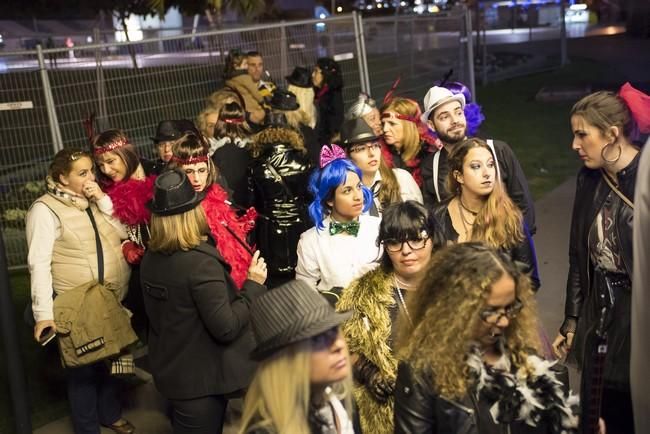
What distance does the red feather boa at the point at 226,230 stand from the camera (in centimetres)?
446

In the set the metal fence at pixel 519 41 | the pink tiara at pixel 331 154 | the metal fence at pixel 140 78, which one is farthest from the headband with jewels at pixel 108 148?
the metal fence at pixel 519 41

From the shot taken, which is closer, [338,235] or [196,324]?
[196,324]

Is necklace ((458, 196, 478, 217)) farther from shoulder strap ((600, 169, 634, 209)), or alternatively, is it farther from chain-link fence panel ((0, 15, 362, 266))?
chain-link fence panel ((0, 15, 362, 266))

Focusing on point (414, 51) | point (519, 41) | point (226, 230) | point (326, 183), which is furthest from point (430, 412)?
point (519, 41)

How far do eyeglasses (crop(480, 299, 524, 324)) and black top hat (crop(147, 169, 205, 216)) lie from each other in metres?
1.68

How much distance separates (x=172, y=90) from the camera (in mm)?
9094

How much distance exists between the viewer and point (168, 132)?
5574 millimetres

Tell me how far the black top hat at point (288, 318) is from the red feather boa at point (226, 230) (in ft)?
5.79

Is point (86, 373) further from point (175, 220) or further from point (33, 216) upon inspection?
point (175, 220)

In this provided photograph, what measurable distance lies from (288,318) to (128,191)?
8.85ft

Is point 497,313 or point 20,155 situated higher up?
point 497,313

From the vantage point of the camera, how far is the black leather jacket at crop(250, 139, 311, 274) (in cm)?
564

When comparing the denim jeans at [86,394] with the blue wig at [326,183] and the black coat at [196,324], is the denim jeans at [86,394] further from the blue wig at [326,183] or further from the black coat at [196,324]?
the blue wig at [326,183]

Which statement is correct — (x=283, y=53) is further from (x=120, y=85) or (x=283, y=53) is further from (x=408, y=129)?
(x=408, y=129)
